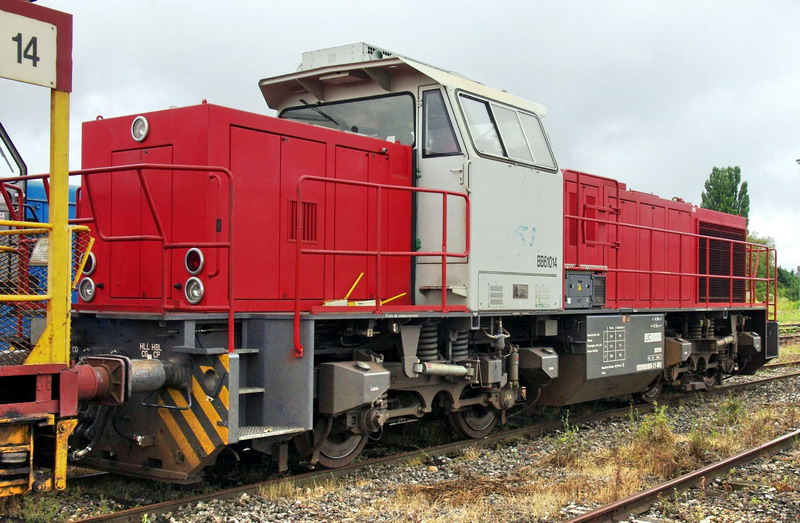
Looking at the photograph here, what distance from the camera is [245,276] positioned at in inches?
262

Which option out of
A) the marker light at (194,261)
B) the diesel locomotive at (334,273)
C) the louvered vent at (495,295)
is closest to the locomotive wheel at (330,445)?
the diesel locomotive at (334,273)

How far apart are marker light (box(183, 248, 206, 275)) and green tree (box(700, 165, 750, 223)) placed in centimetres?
5574

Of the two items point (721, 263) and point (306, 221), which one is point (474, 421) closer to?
point (306, 221)

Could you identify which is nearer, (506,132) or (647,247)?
(506,132)

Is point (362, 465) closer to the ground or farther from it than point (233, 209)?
closer to the ground

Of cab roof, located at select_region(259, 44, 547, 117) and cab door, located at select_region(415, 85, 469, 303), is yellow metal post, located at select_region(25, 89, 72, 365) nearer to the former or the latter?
cab roof, located at select_region(259, 44, 547, 117)

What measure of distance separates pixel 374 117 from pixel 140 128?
2397mm

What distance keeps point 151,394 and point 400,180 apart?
10.7 ft

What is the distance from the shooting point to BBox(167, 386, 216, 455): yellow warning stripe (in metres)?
5.81

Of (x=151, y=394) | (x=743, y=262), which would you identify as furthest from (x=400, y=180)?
(x=743, y=262)

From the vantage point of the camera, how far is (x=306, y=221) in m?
7.09

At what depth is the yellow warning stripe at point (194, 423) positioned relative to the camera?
5.81 metres

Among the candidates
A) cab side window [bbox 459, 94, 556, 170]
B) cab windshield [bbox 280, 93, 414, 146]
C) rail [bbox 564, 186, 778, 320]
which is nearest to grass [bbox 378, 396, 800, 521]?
rail [bbox 564, 186, 778, 320]

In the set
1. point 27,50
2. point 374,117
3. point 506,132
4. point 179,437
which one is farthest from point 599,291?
point 27,50
